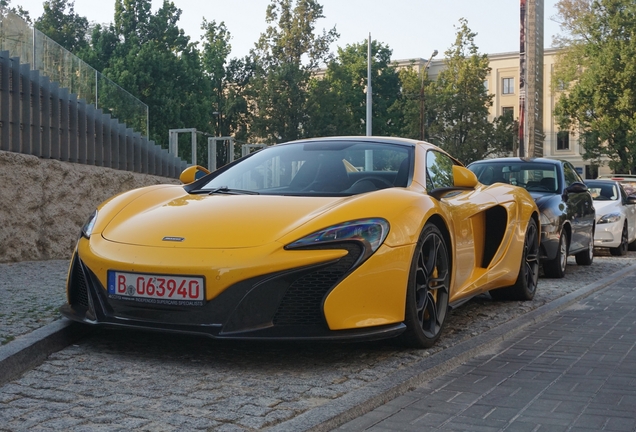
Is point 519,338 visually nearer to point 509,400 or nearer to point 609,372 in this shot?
point 609,372

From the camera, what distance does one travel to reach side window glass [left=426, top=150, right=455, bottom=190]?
5824 mm

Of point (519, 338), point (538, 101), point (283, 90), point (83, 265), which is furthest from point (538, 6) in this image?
point (283, 90)

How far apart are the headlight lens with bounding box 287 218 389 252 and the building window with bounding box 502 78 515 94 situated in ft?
260

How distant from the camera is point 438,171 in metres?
6.11

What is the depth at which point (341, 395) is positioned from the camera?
3979 millimetres

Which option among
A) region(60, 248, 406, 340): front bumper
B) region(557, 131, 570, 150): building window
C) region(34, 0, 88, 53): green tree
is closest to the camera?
region(60, 248, 406, 340): front bumper

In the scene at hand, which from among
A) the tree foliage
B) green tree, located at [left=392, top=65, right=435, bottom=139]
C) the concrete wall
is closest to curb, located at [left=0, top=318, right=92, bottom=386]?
the concrete wall

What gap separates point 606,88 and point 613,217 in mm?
42818

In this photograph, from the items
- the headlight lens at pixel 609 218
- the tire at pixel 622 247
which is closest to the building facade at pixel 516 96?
the tire at pixel 622 247

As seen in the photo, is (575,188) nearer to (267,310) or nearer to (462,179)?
(462,179)

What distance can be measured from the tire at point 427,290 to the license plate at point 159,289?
124cm

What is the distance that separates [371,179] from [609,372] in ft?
6.16

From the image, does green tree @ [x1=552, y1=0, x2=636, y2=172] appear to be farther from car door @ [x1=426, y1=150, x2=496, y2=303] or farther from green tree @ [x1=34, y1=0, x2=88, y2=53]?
car door @ [x1=426, y1=150, x2=496, y2=303]

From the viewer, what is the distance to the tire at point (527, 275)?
24.9ft
